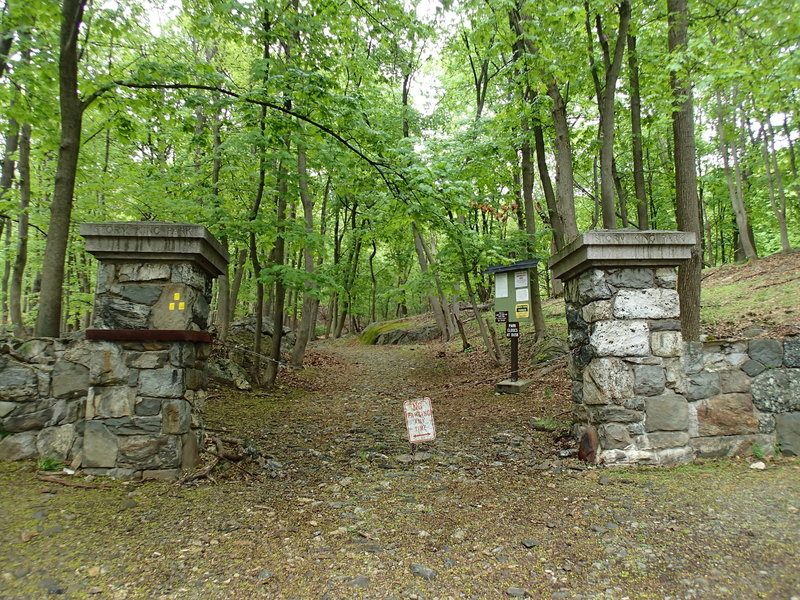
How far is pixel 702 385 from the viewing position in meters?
4.09

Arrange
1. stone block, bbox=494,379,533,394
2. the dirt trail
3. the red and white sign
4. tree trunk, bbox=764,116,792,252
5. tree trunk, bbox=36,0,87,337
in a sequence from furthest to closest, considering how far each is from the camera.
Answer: tree trunk, bbox=764,116,792,252 < stone block, bbox=494,379,533,394 < the red and white sign < tree trunk, bbox=36,0,87,337 < the dirt trail

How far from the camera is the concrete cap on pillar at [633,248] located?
13.0 feet

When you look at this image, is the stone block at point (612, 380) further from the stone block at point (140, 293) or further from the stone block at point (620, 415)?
the stone block at point (140, 293)

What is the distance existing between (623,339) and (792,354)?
61.0 inches

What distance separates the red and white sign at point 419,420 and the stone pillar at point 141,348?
2.07 metres

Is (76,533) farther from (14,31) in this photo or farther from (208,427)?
(14,31)

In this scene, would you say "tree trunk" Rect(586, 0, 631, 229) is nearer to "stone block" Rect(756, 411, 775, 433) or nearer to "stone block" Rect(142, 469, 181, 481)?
"stone block" Rect(756, 411, 775, 433)

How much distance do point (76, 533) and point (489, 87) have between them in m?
14.4

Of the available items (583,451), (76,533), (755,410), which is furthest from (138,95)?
(755,410)

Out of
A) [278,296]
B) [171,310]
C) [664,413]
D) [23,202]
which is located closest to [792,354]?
[664,413]

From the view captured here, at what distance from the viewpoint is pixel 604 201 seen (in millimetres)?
6641

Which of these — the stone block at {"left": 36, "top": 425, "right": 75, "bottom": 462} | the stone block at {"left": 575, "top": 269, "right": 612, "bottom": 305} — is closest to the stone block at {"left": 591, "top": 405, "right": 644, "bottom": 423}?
the stone block at {"left": 575, "top": 269, "right": 612, "bottom": 305}

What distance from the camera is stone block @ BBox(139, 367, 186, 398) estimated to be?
3.71 metres

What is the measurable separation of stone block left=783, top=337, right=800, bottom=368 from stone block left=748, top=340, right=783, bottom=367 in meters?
0.04
